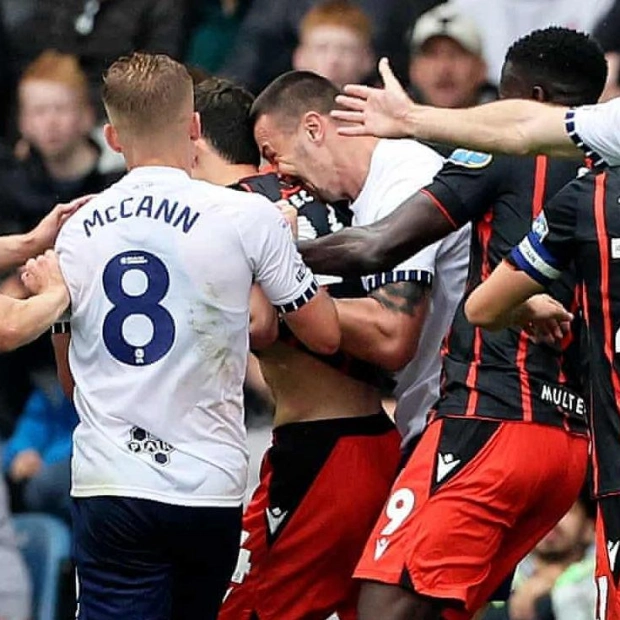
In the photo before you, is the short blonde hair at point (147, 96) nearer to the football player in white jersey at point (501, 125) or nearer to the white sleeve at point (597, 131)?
the football player in white jersey at point (501, 125)

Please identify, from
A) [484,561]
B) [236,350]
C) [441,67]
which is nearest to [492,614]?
[441,67]

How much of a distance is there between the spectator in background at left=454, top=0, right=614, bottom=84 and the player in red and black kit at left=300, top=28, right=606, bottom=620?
3.51 meters

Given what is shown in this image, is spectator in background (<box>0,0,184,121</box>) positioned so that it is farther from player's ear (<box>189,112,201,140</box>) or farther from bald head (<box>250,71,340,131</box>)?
player's ear (<box>189,112,201,140</box>)

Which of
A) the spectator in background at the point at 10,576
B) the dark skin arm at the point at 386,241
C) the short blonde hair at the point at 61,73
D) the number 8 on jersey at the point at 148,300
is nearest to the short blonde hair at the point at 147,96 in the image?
the number 8 on jersey at the point at 148,300

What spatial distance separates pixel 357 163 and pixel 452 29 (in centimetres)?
334

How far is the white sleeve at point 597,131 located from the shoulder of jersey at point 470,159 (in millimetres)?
835

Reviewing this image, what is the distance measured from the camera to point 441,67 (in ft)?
33.3

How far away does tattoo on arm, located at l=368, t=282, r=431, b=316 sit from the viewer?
6.54m

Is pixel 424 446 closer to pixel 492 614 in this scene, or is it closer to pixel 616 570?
pixel 616 570

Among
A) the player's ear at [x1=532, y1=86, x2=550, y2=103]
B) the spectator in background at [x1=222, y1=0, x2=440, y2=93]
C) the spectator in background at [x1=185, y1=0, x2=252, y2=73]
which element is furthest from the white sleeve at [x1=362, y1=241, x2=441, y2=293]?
the spectator in background at [x1=185, y1=0, x2=252, y2=73]

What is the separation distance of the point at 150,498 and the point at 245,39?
5370 mm

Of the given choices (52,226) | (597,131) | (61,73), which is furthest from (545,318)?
(61,73)

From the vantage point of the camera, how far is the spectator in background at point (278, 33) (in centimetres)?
1055

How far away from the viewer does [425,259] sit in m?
6.61
